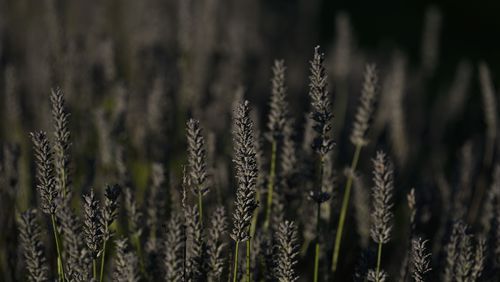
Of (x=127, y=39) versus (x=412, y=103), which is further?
(x=127, y=39)

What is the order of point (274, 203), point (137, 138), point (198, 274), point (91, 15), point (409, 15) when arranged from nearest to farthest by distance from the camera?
point (198, 274)
point (274, 203)
point (137, 138)
point (91, 15)
point (409, 15)

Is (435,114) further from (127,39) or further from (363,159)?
(127,39)

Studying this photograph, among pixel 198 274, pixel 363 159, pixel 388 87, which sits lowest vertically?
pixel 198 274

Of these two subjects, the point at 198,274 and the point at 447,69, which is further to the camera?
the point at 447,69

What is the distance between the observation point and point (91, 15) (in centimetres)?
379

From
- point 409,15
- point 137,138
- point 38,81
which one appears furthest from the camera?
point 409,15

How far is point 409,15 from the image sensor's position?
269 inches

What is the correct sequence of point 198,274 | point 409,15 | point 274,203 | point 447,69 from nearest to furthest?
point 198,274
point 274,203
point 447,69
point 409,15

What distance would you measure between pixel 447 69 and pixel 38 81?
4.02 meters

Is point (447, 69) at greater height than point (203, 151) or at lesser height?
greater

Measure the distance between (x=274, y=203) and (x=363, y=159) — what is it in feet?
3.97

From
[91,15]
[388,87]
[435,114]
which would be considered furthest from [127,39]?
[435,114]

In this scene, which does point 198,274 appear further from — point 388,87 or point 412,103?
point 412,103

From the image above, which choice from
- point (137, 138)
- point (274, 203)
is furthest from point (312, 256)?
point (137, 138)
